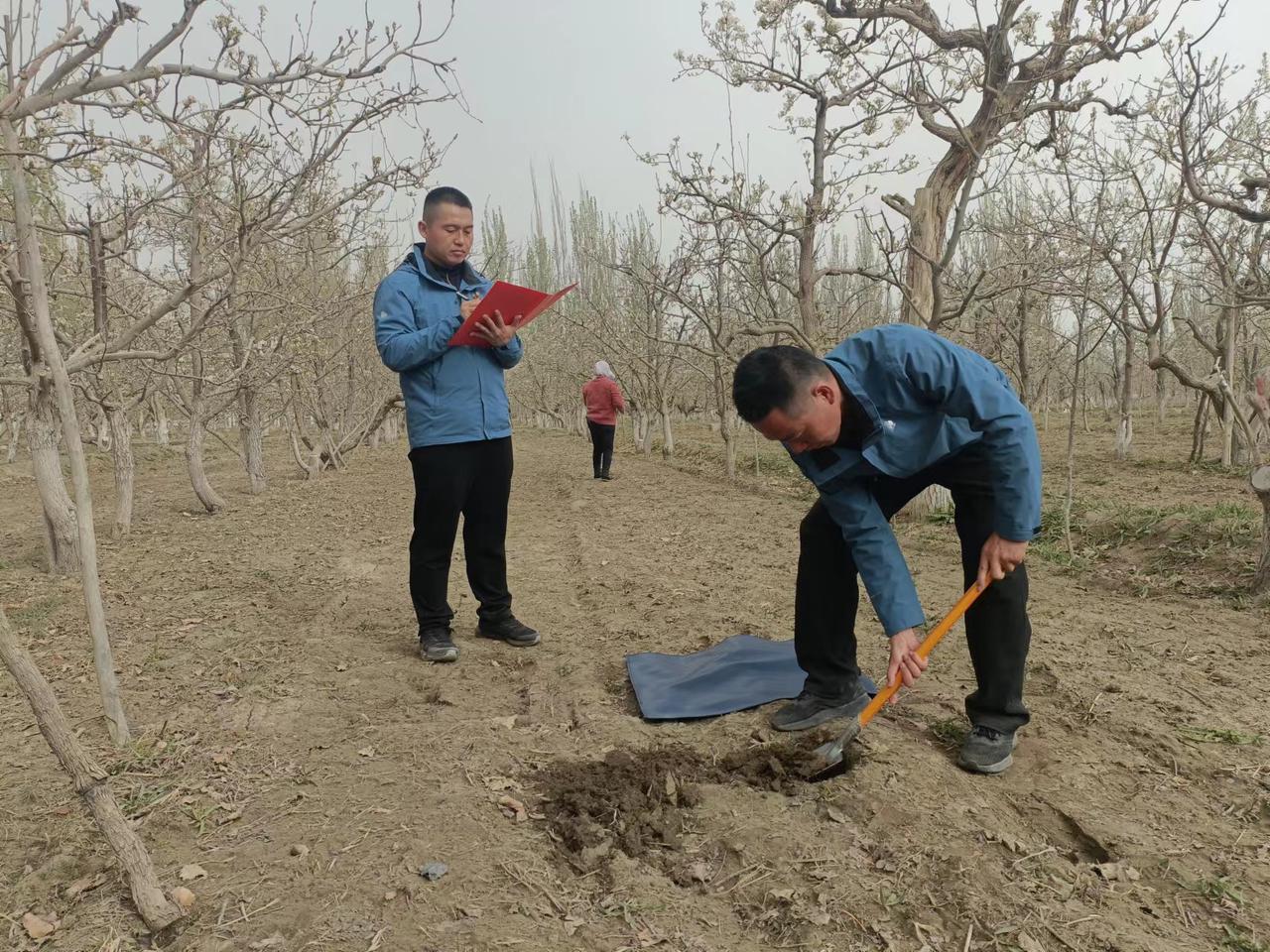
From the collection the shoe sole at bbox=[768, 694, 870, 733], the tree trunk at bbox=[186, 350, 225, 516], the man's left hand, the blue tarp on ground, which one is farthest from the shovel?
the tree trunk at bbox=[186, 350, 225, 516]

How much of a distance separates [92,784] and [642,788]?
4.48 feet

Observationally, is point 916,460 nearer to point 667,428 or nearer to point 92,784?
point 92,784

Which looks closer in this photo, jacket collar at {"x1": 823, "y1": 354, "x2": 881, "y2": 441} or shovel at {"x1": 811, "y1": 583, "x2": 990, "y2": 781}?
jacket collar at {"x1": 823, "y1": 354, "x2": 881, "y2": 441}

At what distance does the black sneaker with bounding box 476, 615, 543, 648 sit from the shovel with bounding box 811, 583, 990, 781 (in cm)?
157

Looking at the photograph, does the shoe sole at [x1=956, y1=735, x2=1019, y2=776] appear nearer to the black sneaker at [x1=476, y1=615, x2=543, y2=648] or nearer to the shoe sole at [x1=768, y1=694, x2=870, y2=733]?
the shoe sole at [x1=768, y1=694, x2=870, y2=733]

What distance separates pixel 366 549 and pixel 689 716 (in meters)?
4.15

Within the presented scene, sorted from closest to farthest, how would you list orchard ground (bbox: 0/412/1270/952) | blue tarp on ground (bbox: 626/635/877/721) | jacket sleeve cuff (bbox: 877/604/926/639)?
orchard ground (bbox: 0/412/1270/952) < jacket sleeve cuff (bbox: 877/604/926/639) < blue tarp on ground (bbox: 626/635/877/721)

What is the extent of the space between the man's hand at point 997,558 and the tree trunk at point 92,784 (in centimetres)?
222

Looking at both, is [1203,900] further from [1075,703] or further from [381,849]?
[381,849]

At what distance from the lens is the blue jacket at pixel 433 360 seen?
3059mm

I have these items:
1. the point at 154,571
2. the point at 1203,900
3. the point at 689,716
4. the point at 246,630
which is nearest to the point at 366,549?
the point at 154,571

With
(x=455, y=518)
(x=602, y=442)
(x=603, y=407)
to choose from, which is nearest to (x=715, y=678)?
(x=455, y=518)

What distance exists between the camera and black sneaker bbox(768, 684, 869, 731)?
2605 millimetres

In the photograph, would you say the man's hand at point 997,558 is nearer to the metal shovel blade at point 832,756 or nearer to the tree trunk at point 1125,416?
the metal shovel blade at point 832,756
